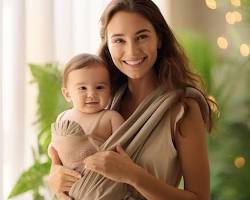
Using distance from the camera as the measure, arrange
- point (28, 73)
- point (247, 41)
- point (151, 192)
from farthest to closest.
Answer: point (247, 41) → point (28, 73) → point (151, 192)

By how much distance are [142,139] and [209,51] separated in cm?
82

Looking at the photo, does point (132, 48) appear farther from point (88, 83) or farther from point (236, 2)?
point (236, 2)

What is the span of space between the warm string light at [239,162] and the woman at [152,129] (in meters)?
0.63

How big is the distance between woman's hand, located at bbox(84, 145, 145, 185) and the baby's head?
0.53 ft

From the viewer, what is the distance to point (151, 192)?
1435 mm

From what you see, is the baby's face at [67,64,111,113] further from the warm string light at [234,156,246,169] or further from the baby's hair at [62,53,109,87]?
the warm string light at [234,156,246,169]

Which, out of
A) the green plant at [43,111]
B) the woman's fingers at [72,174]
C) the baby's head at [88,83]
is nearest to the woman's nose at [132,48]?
the baby's head at [88,83]

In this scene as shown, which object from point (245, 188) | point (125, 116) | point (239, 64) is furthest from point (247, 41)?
point (125, 116)

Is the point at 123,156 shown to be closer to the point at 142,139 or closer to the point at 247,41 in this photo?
the point at 142,139

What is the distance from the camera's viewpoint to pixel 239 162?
2.15 metres

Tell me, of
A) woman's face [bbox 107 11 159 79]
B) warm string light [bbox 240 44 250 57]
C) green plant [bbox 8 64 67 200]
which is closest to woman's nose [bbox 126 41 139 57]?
woman's face [bbox 107 11 159 79]

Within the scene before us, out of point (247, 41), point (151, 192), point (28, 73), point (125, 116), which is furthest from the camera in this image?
point (247, 41)

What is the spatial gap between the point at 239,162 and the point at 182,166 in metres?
0.72

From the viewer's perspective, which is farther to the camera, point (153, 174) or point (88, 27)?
point (88, 27)
